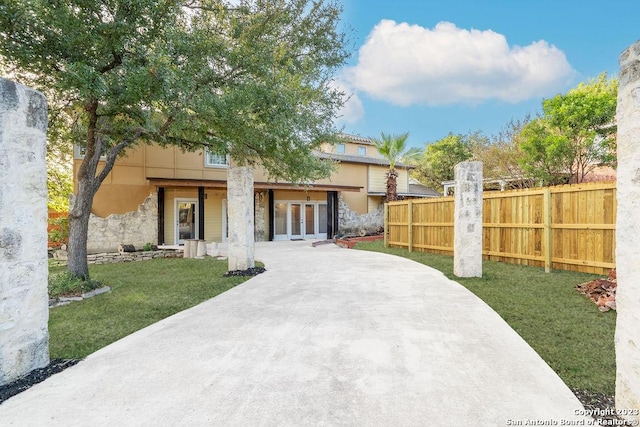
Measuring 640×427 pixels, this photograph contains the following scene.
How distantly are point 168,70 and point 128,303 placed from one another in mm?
4152

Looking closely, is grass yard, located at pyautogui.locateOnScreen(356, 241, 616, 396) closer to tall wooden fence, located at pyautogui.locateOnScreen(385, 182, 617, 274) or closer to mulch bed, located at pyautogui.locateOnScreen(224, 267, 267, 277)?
tall wooden fence, located at pyautogui.locateOnScreen(385, 182, 617, 274)

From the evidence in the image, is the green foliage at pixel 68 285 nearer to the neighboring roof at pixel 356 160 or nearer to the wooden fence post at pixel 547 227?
the wooden fence post at pixel 547 227

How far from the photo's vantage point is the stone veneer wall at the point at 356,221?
19.8 meters

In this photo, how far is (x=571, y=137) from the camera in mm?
13727

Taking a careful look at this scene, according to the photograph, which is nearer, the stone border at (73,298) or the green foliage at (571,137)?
the stone border at (73,298)

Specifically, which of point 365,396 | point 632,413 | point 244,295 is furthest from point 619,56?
point 244,295

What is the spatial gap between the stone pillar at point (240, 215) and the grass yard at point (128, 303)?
24.3 inches

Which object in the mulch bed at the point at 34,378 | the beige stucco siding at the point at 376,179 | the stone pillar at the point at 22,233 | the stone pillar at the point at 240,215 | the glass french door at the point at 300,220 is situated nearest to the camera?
the mulch bed at the point at 34,378

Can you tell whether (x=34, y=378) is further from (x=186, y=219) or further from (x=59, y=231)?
(x=186, y=219)

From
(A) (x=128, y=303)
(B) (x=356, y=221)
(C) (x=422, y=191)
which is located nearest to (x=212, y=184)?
(B) (x=356, y=221)

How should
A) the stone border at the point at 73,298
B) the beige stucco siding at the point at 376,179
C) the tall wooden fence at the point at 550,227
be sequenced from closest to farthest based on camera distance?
the stone border at the point at 73,298, the tall wooden fence at the point at 550,227, the beige stucco siding at the point at 376,179

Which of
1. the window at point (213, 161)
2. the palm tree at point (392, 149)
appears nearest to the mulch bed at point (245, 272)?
the window at point (213, 161)

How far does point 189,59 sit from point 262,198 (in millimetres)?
11281

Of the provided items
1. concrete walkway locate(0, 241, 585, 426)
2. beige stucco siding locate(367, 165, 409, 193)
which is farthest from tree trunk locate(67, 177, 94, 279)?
beige stucco siding locate(367, 165, 409, 193)
